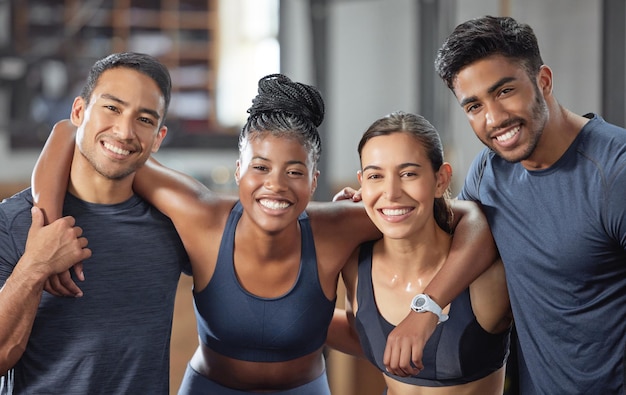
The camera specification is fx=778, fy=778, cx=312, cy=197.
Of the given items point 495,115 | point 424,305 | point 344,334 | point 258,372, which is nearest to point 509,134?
point 495,115

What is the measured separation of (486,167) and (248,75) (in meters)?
4.06

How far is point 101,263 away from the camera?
1.79 metres

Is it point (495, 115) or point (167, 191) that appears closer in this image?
point (495, 115)

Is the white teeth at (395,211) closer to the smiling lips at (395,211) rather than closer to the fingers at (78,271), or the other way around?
the smiling lips at (395,211)

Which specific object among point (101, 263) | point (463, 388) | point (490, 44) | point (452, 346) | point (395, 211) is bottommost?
point (463, 388)

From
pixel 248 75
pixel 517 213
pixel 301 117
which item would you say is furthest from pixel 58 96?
pixel 517 213

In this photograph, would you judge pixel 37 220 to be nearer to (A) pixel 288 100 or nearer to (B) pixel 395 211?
(A) pixel 288 100

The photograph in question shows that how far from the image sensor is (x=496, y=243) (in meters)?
1.88

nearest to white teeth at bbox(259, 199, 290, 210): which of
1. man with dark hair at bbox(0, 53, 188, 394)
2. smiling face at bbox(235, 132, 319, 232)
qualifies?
smiling face at bbox(235, 132, 319, 232)

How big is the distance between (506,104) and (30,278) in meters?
1.09

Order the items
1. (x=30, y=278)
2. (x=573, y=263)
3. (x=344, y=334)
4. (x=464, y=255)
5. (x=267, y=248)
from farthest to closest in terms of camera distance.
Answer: (x=344, y=334), (x=267, y=248), (x=464, y=255), (x=573, y=263), (x=30, y=278)

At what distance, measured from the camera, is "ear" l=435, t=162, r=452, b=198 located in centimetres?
184

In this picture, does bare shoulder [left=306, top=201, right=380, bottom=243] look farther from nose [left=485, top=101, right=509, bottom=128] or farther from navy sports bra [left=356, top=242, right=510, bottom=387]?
nose [left=485, top=101, right=509, bottom=128]

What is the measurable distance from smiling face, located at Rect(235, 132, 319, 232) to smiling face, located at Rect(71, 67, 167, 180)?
0.80 feet
